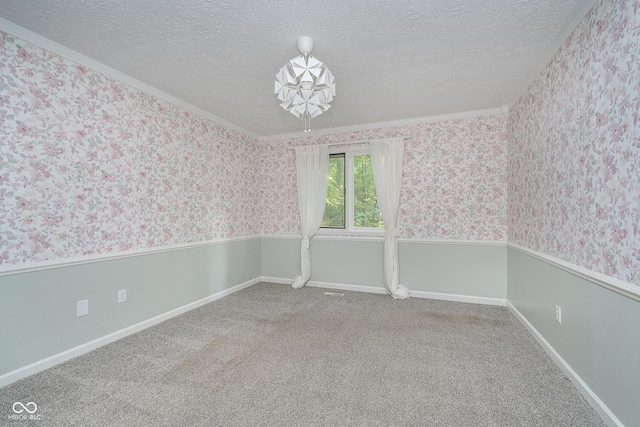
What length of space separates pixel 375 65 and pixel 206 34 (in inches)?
52.5

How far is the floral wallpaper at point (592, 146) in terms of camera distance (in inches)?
53.1

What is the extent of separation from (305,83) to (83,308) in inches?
97.3

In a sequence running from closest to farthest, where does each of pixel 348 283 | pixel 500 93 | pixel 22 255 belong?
pixel 22 255 < pixel 500 93 < pixel 348 283

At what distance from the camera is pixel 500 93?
3.00m

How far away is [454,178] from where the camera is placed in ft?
12.0

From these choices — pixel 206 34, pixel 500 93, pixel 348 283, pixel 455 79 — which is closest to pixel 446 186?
pixel 500 93

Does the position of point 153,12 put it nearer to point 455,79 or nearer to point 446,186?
point 455,79

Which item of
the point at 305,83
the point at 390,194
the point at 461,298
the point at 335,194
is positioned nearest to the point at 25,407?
the point at 305,83

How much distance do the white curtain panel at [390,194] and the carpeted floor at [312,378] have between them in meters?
0.81

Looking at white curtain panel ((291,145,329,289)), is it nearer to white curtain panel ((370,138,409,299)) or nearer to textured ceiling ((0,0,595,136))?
white curtain panel ((370,138,409,299))

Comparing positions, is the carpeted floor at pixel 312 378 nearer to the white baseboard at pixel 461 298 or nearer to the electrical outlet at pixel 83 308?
the electrical outlet at pixel 83 308

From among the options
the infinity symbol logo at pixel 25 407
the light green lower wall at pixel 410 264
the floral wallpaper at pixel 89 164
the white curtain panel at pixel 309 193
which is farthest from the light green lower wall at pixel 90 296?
the white curtain panel at pixel 309 193

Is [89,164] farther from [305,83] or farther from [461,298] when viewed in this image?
[461,298]

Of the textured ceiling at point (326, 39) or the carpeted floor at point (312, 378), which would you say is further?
the textured ceiling at point (326, 39)
